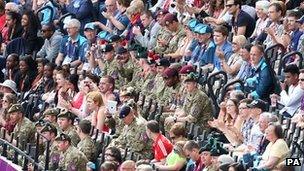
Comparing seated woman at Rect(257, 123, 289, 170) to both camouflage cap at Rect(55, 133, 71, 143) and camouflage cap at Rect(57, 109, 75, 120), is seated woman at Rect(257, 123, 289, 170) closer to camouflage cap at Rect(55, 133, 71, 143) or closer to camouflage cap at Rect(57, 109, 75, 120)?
camouflage cap at Rect(55, 133, 71, 143)

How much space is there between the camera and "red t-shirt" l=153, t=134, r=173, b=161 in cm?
1947

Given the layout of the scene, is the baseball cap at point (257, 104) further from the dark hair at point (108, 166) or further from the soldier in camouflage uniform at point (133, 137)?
the dark hair at point (108, 166)

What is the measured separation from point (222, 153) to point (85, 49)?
6838 millimetres

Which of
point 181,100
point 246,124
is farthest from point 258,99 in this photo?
point 181,100

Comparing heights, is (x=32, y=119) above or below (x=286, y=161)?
below

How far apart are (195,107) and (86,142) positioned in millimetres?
1561

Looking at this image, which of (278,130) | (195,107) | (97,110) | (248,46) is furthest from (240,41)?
(278,130)

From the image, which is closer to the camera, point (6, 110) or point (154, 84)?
point (154, 84)

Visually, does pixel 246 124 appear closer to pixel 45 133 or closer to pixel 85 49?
pixel 45 133

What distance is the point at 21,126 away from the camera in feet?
70.5

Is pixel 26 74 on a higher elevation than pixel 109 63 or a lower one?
lower

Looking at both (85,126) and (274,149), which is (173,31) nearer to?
(85,126)

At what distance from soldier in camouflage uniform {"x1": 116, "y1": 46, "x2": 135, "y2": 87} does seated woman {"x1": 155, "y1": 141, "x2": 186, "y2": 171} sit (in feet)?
13.4

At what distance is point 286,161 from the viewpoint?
17.9 metres
